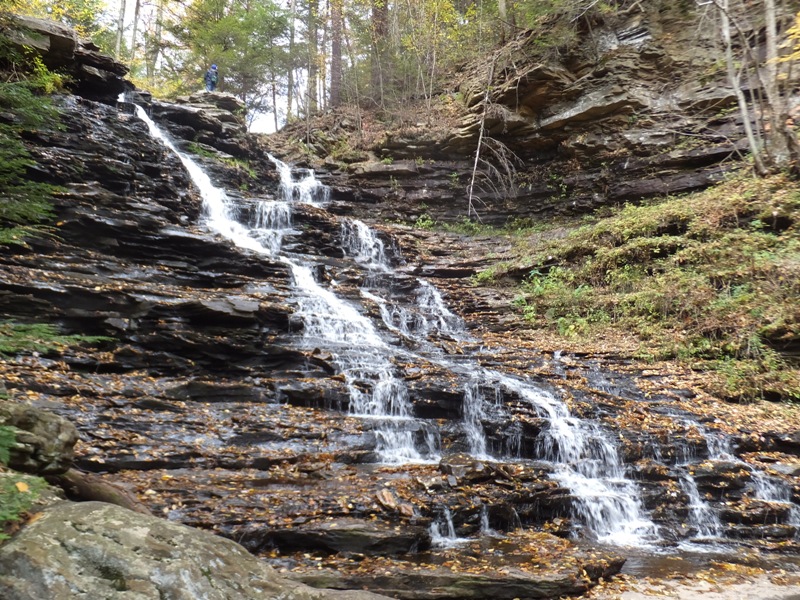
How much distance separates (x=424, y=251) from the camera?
1625cm

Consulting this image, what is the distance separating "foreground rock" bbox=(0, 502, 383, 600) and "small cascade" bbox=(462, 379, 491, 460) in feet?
15.5

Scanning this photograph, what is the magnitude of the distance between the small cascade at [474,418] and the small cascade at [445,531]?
1914 millimetres

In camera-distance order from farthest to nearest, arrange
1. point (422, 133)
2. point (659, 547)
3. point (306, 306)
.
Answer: point (422, 133) < point (306, 306) < point (659, 547)

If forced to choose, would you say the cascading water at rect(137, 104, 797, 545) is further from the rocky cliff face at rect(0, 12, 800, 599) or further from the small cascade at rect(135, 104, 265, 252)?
the rocky cliff face at rect(0, 12, 800, 599)

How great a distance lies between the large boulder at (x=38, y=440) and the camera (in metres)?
3.59

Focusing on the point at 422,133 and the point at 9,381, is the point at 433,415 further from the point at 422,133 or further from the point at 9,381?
the point at 422,133

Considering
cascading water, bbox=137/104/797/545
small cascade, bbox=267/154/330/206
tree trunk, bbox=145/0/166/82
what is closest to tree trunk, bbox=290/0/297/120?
tree trunk, bbox=145/0/166/82

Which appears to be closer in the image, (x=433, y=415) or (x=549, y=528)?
(x=549, y=528)

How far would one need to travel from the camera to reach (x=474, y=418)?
8.07m

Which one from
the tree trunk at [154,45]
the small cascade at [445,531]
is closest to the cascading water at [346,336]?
the small cascade at [445,531]

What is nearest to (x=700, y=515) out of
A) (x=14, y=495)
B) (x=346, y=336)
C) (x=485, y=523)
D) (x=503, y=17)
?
(x=485, y=523)

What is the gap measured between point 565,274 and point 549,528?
30.1ft

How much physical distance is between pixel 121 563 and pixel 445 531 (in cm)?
386

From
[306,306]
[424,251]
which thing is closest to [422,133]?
[424,251]
